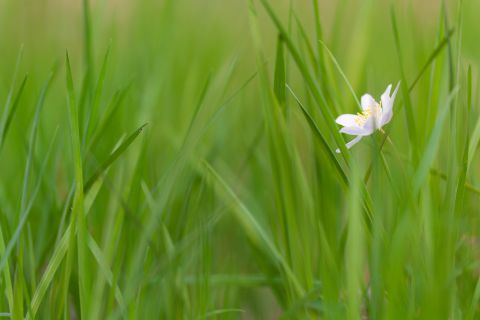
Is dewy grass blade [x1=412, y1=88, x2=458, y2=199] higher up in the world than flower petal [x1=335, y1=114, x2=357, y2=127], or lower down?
lower down

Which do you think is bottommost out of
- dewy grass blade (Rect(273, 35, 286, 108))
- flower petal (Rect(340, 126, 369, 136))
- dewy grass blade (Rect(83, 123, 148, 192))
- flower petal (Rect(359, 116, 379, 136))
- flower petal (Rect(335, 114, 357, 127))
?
dewy grass blade (Rect(83, 123, 148, 192))

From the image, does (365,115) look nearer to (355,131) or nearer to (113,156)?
(355,131)

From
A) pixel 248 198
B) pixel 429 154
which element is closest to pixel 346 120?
pixel 429 154

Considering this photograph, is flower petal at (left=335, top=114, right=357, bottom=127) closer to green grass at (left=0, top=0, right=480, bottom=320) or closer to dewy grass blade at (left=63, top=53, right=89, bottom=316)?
green grass at (left=0, top=0, right=480, bottom=320)

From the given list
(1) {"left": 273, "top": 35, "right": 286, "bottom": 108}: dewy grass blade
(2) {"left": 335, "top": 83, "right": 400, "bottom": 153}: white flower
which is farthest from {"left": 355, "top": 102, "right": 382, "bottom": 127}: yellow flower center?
(1) {"left": 273, "top": 35, "right": 286, "bottom": 108}: dewy grass blade

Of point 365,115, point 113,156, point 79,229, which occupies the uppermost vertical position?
point 365,115

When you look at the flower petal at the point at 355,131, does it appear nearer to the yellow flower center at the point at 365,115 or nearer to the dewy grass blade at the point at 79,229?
the yellow flower center at the point at 365,115
